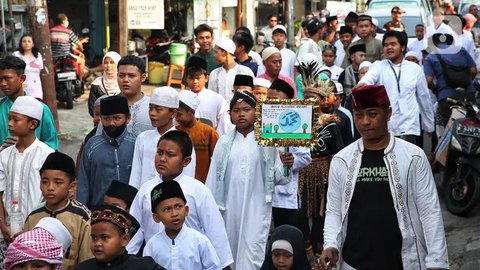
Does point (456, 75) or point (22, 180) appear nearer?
point (22, 180)

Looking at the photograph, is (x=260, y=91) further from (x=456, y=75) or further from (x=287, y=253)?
(x=456, y=75)

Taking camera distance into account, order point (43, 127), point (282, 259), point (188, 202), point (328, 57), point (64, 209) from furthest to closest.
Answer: point (328, 57) → point (43, 127) → point (188, 202) → point (282, 259) → point (64, 209)

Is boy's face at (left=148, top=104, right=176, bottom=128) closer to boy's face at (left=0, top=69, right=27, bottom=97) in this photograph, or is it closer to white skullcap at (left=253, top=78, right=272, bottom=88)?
boy's face at (left=0, top=69, right=27, bottom=97)

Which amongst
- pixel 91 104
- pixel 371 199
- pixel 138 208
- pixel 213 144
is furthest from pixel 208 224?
pixel 91 104

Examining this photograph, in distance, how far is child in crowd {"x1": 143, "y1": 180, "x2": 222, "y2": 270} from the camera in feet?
19.1

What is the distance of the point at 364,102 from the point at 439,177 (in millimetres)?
7250

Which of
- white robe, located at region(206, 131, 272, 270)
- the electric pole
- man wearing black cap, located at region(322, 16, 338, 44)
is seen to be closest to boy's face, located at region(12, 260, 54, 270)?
white robe, located at region(206, 131, 272, 270)

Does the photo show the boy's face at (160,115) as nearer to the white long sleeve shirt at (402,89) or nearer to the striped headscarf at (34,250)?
the striped headscarf at (34,250)

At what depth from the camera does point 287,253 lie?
20.4 feet

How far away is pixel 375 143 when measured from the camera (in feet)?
17.8

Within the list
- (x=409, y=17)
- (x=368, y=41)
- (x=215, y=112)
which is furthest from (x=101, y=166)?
(x=409, y=17)

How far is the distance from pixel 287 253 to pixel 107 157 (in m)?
1.98

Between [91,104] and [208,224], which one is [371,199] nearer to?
[208,224]

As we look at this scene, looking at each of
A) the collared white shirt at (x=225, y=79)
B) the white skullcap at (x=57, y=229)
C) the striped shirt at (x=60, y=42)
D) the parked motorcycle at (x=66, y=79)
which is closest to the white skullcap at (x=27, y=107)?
the white skullcap at (x=57, y=229)
